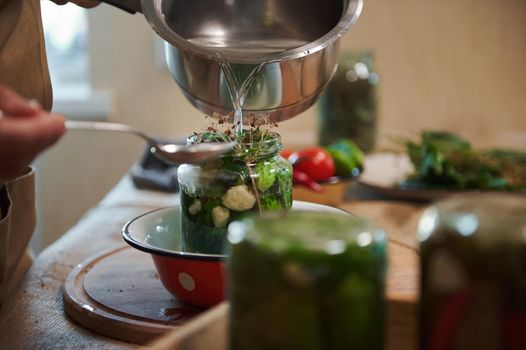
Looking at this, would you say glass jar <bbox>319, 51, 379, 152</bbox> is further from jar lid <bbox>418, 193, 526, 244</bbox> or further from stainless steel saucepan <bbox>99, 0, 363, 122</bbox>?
jar lid <bbox>418, 193, 526, 244</bbox>

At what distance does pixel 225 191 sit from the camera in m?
0.84

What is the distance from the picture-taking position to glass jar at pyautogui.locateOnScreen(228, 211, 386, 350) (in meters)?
0.45

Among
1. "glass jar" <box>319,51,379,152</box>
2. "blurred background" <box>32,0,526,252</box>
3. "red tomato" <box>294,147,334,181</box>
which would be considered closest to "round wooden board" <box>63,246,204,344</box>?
"red tomato" <box>294,147,334,181</box>

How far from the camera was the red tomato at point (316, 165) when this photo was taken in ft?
4.62

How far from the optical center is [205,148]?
28.8 inches

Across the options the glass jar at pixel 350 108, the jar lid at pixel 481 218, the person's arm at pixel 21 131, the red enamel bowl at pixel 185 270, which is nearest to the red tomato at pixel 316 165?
the glass jar at pixel 350 108

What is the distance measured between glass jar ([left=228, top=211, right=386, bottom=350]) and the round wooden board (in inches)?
12.6

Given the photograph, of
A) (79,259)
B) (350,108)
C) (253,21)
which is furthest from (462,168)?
(79,259)

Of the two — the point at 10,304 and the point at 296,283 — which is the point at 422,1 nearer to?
the point at 10,304

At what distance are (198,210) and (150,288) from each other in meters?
0.12

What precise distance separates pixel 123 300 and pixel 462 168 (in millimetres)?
801

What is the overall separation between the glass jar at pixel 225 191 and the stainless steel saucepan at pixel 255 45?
0.11 m

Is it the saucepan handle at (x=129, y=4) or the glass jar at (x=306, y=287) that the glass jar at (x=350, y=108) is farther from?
the glass jar at (x=306, y=287)

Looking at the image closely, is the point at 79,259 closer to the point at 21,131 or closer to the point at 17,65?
the point at 17,65
